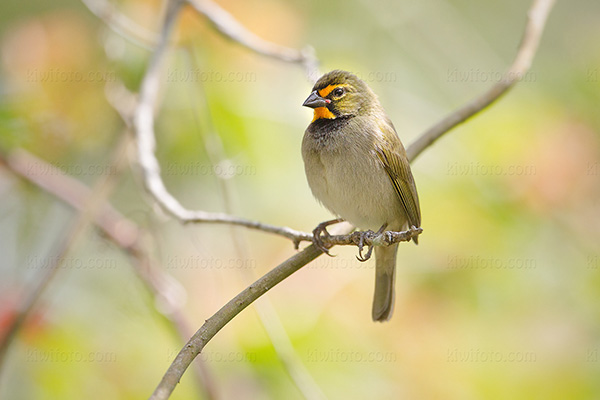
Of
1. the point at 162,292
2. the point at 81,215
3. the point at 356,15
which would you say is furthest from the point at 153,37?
the point at 356,15

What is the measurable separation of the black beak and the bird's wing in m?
0.35

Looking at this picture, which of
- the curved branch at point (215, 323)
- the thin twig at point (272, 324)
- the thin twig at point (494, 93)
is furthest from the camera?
the thin twig at point (272, 324)

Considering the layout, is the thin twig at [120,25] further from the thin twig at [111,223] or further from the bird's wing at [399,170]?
the bird's wing at [399,170]

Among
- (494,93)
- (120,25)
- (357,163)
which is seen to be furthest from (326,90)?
(120,25)

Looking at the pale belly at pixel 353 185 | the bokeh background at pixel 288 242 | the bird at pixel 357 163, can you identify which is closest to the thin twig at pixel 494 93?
the bird at pixel 357 163

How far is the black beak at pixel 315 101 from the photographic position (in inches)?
156

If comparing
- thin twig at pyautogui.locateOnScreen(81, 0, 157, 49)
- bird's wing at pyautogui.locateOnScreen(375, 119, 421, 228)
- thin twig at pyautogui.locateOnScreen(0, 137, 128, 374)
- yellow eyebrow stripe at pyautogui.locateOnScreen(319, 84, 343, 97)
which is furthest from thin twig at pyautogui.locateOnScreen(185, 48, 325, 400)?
bird's wing at pyautogui.locateOnScreen(375, 119, 421, 228)

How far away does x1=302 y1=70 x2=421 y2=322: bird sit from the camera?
12.5ft

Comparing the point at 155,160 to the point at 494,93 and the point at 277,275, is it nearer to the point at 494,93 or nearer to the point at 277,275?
the point at 277,275

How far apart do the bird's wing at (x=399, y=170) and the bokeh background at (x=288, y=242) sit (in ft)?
2.69

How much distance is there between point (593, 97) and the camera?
5.03 metres

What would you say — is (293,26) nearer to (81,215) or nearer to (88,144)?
(88,144)

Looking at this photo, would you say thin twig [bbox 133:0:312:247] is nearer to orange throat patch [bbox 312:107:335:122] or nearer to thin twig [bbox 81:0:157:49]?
thin twig [bbox 81:0:157:49]

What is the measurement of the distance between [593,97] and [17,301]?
4.28 meters
